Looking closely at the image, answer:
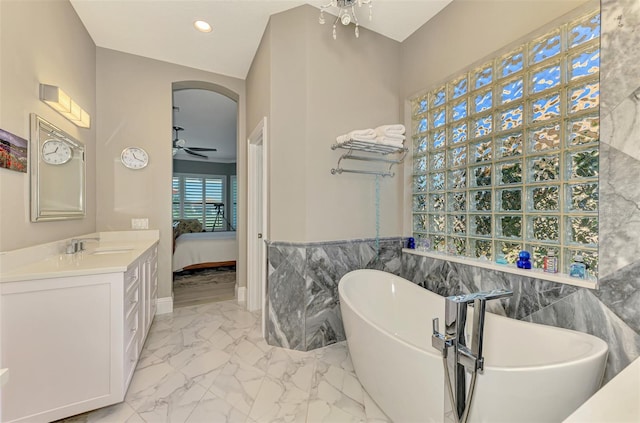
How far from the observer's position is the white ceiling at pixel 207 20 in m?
2.22

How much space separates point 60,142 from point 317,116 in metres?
2.02

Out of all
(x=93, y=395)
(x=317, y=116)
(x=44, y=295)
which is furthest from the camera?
(x=317, y=116)

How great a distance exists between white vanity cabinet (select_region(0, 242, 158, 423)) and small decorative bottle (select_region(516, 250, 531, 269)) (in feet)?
7.95

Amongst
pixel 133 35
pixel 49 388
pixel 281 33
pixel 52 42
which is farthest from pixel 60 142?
pixel 281 33

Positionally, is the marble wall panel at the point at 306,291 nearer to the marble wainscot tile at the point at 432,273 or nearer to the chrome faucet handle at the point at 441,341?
the marble wainscot tile at the point at 432,273

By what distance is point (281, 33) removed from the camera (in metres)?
2.31

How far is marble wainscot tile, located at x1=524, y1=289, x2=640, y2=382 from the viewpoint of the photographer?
1.23 m

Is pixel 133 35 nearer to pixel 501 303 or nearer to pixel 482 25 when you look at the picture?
pixel 482 25

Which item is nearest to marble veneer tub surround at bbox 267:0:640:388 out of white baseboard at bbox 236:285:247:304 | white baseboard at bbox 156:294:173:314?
white baseboard at bbox 236:285:247:304

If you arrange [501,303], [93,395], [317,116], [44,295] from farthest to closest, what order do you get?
[317,116], [501,303], [93,395], [44,295]

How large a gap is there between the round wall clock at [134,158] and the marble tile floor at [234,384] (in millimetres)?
1736

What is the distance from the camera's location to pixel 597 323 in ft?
4.37

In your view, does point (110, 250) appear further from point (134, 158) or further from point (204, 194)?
point (204, 194)

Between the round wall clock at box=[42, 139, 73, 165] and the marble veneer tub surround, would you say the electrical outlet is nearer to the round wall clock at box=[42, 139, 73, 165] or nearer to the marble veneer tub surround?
the round wall clock at box=[42, 139, 73, 165]
